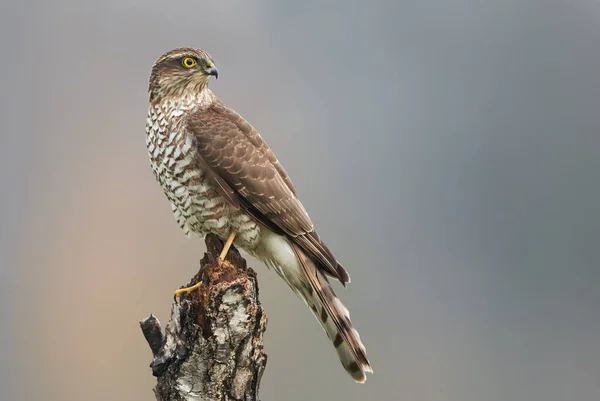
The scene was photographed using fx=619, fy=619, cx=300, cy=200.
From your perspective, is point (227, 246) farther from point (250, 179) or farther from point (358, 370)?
point (358, 370)

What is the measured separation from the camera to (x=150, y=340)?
10.0ft

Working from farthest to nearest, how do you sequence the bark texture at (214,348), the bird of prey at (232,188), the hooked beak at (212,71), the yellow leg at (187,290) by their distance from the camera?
1. the hooked beak at (212,71)
2. the bird of prey at (232,188)
3. the yellow leg at (187,290)
4. the bark texture at (214,348)

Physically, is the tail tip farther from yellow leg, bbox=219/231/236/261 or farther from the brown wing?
yellow leg, bbox=219/231/236/261

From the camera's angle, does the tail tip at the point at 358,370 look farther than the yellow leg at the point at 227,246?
Yes

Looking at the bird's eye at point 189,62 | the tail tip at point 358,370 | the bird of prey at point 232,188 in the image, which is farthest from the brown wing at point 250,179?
the tail tip at point 358,370

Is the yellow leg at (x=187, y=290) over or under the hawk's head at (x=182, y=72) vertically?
under

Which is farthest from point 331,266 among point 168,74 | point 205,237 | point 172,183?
point 168,74

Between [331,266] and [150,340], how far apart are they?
1042 mm

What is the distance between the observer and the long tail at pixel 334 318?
3406 millimetres

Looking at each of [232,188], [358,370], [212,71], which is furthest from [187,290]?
[212,71]

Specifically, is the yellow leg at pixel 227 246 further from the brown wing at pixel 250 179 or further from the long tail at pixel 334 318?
the long tail at pixel 334 318

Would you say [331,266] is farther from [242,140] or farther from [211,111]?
[211,111]

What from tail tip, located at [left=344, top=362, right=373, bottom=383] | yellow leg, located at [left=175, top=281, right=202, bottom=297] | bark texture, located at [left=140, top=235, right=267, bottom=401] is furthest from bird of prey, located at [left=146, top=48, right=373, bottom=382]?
bark texture, located at [left=140, top=235, right=267, bottom=401]

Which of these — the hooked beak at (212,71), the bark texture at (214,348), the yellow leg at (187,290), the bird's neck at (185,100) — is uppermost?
the hooked beak at (212,71)
